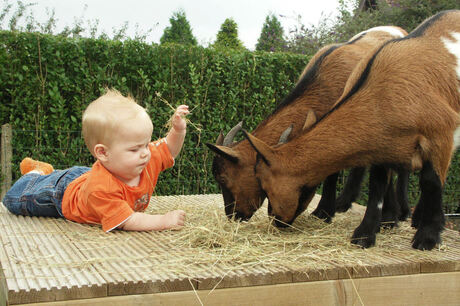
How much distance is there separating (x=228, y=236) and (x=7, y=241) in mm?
1305

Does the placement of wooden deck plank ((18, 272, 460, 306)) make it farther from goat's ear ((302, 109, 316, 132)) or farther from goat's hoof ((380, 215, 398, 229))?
Result: goat's ear ((302, 109, 316, 132))

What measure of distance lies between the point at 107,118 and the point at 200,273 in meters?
1.45

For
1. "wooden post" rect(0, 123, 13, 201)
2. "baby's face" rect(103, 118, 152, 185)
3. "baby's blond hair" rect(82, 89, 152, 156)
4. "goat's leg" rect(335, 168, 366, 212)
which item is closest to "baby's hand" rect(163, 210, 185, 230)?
"baby's face" rect(103, 118, 152, 185)

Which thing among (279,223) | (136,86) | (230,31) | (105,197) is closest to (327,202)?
(279,223)

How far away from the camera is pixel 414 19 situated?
1146cm

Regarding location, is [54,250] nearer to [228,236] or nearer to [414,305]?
[228,236]

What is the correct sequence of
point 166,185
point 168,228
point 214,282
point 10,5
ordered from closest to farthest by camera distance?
point 214,282
point 168,228
point 166,185
point 10,5

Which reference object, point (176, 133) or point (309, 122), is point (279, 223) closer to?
point (309, 122)

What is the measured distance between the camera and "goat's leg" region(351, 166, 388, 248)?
10.5ft

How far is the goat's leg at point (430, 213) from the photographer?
314 cm

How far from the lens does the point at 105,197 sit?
3.44 m

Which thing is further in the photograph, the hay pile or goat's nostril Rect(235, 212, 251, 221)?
goat's nostril Rect(235, 212, 251, 221)

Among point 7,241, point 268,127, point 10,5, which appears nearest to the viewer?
point 7,241

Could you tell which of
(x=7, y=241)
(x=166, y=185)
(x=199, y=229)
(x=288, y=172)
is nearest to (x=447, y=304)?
(x=288, y=172)
